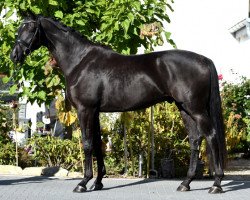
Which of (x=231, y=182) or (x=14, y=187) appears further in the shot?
(x=231, y=182)

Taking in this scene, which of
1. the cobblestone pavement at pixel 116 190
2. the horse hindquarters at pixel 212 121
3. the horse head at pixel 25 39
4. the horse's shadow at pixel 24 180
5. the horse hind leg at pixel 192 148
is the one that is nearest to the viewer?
the cobblestone pavement at pixel 116 190

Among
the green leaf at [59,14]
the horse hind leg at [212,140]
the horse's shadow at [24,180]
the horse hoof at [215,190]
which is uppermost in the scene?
the green leaf at [59,14]

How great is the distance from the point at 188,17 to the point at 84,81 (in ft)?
41.6

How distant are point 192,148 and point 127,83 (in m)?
1.40

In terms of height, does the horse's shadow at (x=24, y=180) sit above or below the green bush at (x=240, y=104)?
below

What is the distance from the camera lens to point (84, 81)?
9062 mm

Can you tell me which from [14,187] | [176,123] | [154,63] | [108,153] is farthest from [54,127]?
[154,63]

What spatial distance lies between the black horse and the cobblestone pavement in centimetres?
27

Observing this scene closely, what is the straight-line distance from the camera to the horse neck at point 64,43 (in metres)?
9.37

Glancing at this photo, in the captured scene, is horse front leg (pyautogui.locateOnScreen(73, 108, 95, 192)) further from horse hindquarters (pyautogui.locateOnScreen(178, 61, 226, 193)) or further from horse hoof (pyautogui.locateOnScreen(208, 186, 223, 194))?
horse hoof (pyautogui.locateOnScreen(208, 186, 223, 194))

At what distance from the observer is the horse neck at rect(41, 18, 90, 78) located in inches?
369

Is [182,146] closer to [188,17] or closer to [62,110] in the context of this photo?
[62,110]

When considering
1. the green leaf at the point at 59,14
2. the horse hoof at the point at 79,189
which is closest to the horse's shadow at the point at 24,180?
the horse hoof at the point at 79,189

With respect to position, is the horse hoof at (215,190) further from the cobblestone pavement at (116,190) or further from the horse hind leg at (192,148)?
the horse hind leg at (192,148)
